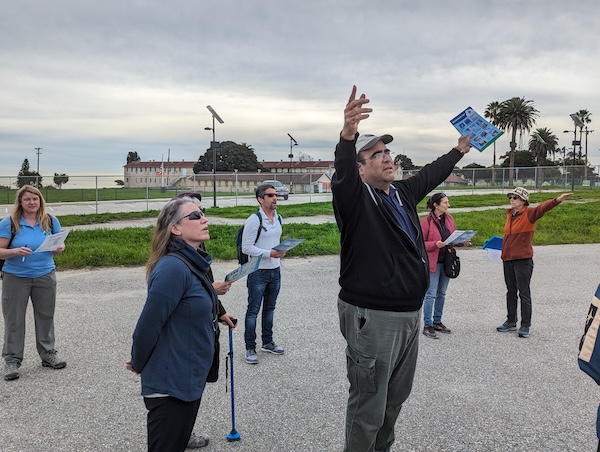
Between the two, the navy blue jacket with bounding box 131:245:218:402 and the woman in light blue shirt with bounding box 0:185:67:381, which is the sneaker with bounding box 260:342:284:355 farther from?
the navy blue jacket with bounding box 131:245:218:402

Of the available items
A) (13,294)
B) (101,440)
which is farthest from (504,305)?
(13,294)

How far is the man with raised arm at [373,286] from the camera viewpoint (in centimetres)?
273

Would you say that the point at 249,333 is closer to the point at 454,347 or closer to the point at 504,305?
the point at 454,347

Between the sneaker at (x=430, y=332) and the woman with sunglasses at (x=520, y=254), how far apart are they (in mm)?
941

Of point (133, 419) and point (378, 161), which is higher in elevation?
point (378, 161)

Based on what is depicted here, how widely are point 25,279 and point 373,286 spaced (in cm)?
403

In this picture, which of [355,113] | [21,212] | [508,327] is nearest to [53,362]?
[21,212]

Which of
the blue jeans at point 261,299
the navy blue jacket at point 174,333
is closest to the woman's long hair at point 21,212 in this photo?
the blue jeans at point 261,299

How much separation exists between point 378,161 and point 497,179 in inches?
1695

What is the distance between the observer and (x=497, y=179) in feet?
139

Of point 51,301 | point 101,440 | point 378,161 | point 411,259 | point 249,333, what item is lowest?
point 101,440

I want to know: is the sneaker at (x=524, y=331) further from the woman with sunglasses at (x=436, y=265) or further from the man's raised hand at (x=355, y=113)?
the man's raised hand at (x=355, y=113)

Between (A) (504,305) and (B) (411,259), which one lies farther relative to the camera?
(A) (504,305)

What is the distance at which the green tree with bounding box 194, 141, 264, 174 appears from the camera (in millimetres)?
113506
